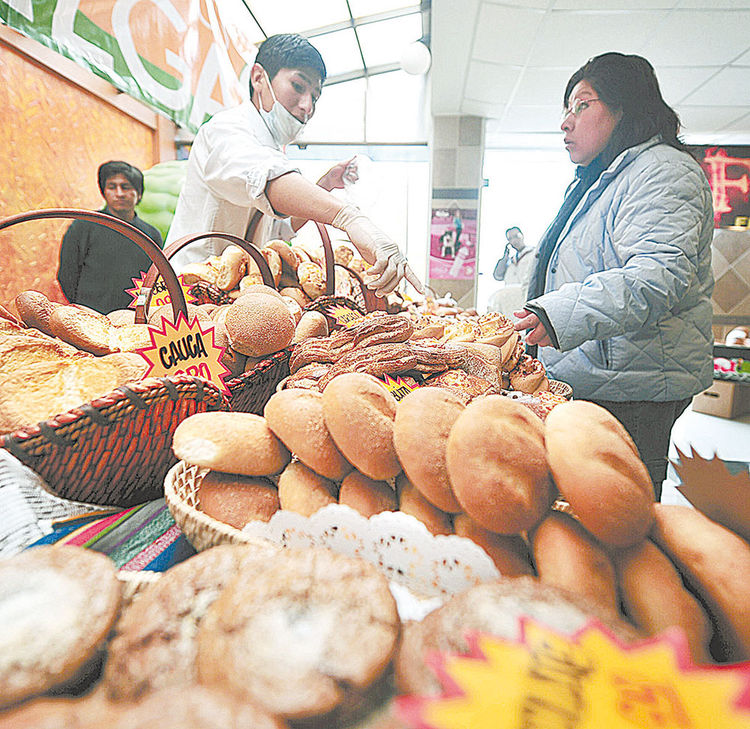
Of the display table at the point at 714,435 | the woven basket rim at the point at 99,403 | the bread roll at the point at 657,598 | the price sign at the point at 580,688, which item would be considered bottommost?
the display table at the point at 714,435

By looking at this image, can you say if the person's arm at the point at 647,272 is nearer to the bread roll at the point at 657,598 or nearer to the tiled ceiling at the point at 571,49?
the bread roll at the point at 657,598

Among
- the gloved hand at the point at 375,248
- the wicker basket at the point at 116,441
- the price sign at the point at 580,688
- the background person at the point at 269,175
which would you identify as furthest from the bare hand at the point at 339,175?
the price sign at the point at 580,688

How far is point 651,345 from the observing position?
160 cm

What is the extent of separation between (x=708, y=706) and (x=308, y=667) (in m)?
0.22

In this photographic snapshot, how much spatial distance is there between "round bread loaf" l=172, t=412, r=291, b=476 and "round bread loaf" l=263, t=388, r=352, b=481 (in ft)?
0.08

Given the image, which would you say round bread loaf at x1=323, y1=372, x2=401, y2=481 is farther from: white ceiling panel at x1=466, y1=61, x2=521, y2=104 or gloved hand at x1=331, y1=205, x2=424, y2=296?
white ceiling panel at x1=466, y1=61, x2=521, y2=104

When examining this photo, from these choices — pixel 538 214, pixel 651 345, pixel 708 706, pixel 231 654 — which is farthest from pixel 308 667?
pixel 538 214

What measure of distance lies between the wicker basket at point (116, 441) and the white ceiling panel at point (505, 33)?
4.17m

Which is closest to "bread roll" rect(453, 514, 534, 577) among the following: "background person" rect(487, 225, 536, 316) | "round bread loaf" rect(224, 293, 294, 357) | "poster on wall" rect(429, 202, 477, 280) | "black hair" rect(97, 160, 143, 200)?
"round bread loaf" rect(224, 293, 294, 357)

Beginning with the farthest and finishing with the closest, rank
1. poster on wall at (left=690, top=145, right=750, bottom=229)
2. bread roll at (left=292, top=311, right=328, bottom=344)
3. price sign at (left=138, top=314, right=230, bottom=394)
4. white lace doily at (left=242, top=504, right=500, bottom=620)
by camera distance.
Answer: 1. poster on wall at (left=690, top=145, right=750, bottom=229)
2. bread roll at (left=292, top=311, right=328, bottom=344)
3. price sign at (left=138, top=314, right=230, bottom=394)
4. white lace doily at (left=242, top=504, right=500, bottom=620)

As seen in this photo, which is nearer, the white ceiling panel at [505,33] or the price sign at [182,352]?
the price sign at [182,352]

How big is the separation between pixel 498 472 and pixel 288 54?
216 centimetres

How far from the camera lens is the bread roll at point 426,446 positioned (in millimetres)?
560

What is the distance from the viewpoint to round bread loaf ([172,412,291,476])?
654mm
